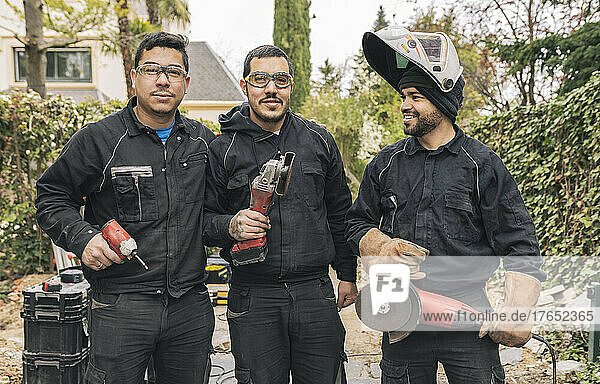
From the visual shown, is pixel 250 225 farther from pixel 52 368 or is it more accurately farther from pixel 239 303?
pixel 52 368

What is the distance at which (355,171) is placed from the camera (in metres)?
14.7

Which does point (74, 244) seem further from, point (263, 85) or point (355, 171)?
point (355, 171)

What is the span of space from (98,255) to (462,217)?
1.73m

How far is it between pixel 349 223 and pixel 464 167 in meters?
0.66

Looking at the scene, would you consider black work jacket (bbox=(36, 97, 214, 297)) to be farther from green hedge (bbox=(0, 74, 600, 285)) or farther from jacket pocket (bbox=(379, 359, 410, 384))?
green hedge (bbox=(0, 74, 600, 285))

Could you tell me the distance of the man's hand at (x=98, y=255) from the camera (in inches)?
91.3

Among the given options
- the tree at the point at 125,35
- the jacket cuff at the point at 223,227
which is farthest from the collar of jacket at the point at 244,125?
the tree at the point at 125,35

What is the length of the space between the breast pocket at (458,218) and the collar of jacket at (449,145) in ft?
0.75

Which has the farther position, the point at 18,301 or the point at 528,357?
the point at 18,301

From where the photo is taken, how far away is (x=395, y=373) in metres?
2.36

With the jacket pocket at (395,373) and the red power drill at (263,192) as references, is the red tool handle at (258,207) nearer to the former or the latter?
the red power drill at (263,192)

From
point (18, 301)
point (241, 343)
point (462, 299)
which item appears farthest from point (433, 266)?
point (18, 301)

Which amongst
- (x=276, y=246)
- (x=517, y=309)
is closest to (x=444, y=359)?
(x=517, y=309)

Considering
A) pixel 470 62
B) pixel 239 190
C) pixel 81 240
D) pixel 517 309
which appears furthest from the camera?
pixel 470 62
